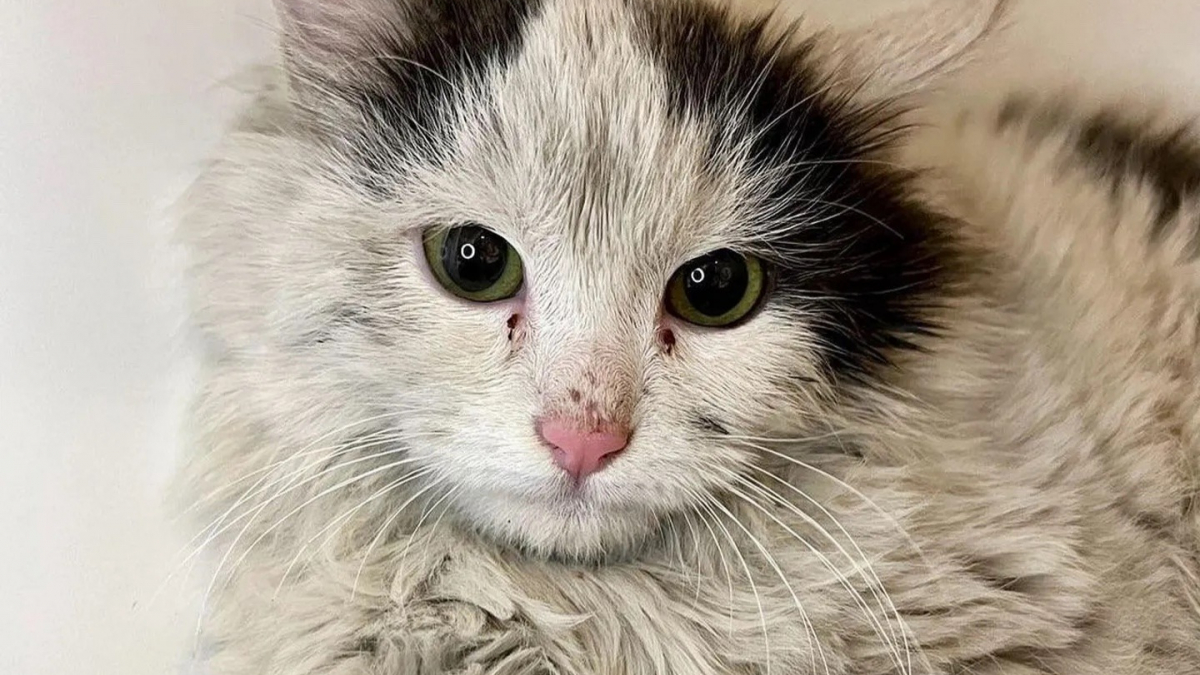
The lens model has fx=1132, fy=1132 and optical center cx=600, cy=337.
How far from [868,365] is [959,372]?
10 cm

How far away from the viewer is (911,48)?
3.05ft

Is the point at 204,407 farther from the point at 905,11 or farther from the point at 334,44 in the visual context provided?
the point at 905,11

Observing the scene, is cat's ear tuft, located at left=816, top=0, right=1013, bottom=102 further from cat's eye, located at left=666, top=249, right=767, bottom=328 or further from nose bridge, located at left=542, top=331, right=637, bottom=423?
nose bridge, located at left=542, top=331, right=637, bottom=423

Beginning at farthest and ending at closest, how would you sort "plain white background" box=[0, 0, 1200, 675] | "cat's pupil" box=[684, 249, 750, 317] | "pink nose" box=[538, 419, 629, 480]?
1. "plain white background" box=[0, 0, 1200, 675]
2. "cat's pupil" box=[684, 249, 750, 317]
3. "pink nose" box=[538, 419, 629, 480]

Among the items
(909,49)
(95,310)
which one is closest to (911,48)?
(909,49)

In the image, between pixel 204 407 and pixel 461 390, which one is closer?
pixel 461 390

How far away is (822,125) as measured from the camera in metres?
0.94

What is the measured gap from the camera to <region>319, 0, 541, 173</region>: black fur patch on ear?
0.88 metres

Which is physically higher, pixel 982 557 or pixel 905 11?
pixel 905 11

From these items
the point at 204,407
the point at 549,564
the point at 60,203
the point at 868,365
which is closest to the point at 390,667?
the point at 549,564

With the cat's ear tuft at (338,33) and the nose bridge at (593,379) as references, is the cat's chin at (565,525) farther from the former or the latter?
the cat's ear tuft at (338,33)

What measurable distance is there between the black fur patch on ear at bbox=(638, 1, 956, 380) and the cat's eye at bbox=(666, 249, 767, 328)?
20 mm

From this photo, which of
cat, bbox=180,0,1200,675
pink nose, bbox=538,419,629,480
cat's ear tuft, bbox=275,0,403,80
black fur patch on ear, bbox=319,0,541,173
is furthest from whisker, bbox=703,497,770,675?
cat's ear tuft, bbox=275,0,403,80

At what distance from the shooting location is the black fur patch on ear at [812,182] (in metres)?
0.89
